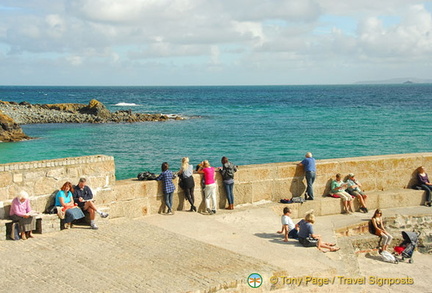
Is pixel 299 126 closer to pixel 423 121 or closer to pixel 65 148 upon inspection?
pixel 423 121

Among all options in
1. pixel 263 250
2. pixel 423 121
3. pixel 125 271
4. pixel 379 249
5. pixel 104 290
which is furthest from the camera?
pixel 423 121

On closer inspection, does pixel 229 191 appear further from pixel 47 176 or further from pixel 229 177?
pixel 47 176

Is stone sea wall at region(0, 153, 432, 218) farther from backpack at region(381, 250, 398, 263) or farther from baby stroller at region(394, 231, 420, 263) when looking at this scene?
backpack at region(381, 250, 398, 263)

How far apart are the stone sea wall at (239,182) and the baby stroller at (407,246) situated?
60.8 inches

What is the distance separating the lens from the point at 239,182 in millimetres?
11758

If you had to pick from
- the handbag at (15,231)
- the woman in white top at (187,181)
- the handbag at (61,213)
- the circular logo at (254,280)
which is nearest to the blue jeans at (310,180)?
the woman in white top at (187,181)

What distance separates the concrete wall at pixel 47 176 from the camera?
9.10m

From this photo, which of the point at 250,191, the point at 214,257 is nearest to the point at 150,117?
the point at 250,191

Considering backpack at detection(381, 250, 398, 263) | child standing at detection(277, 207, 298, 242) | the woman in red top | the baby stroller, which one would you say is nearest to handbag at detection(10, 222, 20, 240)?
the woman in red top

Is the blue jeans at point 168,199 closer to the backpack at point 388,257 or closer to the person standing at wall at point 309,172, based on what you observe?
the person standing at wall at point 309,172

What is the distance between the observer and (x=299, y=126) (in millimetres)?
47625

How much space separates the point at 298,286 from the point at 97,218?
4089mm

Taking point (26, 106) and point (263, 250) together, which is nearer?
point (263, 250)

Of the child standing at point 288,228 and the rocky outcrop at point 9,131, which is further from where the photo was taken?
the rocky outcrop at point 9,131
